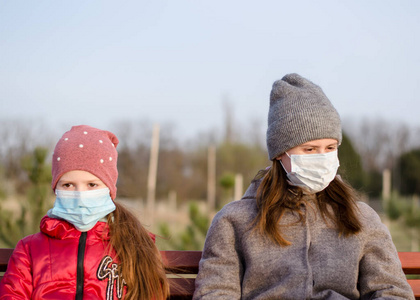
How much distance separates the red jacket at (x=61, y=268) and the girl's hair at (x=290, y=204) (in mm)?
802

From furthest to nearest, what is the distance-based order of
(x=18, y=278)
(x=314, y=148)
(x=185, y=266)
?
(x=185, y=266) → (x=314, y=148) → (x=18, y=278)

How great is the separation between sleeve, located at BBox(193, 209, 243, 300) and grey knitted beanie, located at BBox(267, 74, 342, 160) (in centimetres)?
48

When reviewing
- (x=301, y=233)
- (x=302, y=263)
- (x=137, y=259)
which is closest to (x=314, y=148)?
(x=301, y=233)

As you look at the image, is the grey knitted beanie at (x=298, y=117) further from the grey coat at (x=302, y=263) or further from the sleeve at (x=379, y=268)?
the sleeve at (x=379, y=268)

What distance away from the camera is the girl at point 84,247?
8.50 feet

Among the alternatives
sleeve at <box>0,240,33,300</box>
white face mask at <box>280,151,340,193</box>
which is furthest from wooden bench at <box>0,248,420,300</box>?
white face mask at <box>280,151,340,193</box>

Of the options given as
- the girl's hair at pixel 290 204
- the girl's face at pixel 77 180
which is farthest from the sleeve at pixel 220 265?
the girl's face at pixel 77 180

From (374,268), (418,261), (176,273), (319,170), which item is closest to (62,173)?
(176,273)

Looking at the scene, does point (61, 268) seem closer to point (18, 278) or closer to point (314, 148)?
point (18, 278)

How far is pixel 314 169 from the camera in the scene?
2.77 metres

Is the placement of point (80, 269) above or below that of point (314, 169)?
below

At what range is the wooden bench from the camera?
2889 mm

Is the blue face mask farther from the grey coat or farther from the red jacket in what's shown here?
the grey coat

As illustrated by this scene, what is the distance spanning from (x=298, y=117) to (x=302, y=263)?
29.6 inches
